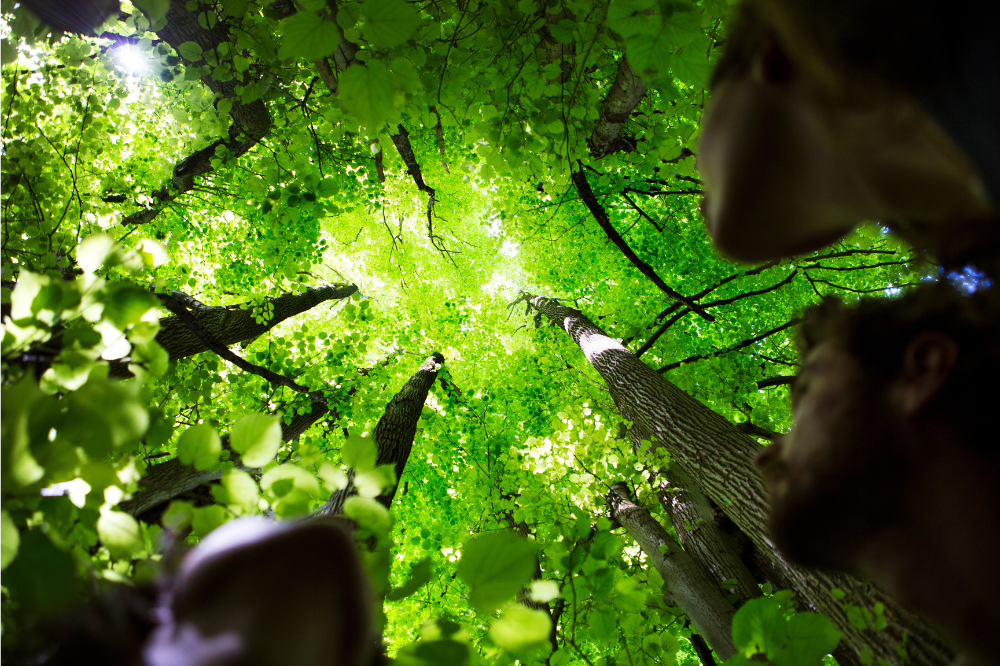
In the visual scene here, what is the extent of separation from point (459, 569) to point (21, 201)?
3.82 metres

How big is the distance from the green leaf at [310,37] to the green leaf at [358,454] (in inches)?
36.0

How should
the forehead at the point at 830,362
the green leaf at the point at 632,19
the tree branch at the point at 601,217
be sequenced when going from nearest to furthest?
the forehead at the point at 830,362 → the green leaf at the point at 632,19 → the tree branch at the point at 601,217

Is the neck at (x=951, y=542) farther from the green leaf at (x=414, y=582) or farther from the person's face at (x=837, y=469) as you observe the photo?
the green leaf at (x=414, y=582)

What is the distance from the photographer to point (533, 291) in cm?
1124

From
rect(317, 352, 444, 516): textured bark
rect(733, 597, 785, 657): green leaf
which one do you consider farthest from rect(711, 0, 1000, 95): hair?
rect(317, 352, 444, 516): textured bark

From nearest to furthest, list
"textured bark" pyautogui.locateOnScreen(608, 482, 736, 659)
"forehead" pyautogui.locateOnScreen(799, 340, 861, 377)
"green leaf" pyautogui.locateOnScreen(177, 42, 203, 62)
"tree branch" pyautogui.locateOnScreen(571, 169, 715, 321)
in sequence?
"forehead" pyautogui.locateOnScreen(799, 340, 861, 377) → "green leaf" pyautogui.locateOnScreen(177, 42, 203, 62) → "textured bark" pyautogui.locateOnScreen(608, 482, 736, 659) → "tree branch" pyautogui.locateOnScreen(571, 169, 715, 321)

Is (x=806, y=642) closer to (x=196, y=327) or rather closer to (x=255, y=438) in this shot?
(x=255, y=438)

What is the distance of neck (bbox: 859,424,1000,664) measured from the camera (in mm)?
732

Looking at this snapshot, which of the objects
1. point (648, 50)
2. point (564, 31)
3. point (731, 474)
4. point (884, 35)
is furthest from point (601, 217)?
point (884, 35)

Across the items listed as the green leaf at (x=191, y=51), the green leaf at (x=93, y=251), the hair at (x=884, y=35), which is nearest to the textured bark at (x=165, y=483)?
the green leaf at (x=191, y=51)

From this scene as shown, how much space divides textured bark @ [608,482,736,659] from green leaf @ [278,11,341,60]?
3.62m

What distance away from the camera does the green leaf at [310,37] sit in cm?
117

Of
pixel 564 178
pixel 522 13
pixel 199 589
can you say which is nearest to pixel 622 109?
pixel 564 178

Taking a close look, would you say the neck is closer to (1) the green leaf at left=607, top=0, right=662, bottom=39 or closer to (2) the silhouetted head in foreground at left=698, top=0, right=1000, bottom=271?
(2) the silhouetted head in foreground at left=698, top=0, right=1000, bottom=271
